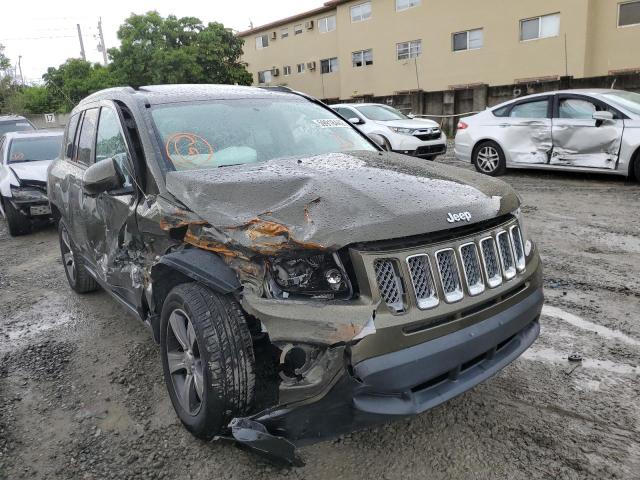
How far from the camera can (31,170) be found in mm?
8078

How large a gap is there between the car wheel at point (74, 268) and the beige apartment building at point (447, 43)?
821 inches

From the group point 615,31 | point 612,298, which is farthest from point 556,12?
point 612,298

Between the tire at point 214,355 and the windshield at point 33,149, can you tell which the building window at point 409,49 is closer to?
the windshield at point 33,149

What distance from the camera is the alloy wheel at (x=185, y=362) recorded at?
99.2 inches

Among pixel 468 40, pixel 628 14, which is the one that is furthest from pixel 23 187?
pixel 628 14

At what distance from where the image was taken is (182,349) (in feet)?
8.89

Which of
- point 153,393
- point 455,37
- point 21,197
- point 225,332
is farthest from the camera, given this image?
point 455,37

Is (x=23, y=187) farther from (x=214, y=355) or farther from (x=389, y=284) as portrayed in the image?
(x=389, y=284)

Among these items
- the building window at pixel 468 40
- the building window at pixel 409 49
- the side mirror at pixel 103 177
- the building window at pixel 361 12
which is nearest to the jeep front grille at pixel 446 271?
the side mirror at pixel 103 177

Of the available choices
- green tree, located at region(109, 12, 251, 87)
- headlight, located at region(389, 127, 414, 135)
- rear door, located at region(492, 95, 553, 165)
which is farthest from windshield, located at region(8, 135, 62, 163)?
green tree, located at region(109, 12, 251, 87)

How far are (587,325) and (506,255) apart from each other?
1.65 metres

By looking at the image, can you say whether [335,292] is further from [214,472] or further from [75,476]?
[75,476]

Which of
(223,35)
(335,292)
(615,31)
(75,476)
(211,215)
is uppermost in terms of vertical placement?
(223,35)

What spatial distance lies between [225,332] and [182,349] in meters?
0.58
